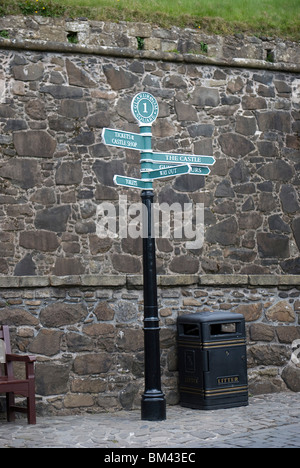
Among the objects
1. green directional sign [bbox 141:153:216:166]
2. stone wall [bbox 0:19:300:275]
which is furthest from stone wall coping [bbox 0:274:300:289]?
green directional sign [bbox 141:153:216:166]

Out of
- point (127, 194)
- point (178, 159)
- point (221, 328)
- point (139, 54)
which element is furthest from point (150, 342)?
point (139, 54)

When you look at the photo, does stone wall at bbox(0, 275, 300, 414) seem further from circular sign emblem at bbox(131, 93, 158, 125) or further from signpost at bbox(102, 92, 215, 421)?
circular sign emblem at bbox(131, 93, 158, 125)

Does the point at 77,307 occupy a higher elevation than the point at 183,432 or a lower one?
higher

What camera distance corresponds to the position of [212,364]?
8.33 metres

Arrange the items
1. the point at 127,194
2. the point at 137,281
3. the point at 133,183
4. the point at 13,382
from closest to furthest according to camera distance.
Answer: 1. the point at 13,382
2. the point at 133,183
3. the point at 137,281
4. the point at 127,194

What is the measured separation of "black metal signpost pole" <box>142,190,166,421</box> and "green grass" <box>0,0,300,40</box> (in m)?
3.11

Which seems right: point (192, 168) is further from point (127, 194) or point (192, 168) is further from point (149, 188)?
point (127, 194)

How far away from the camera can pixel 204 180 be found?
375 inches

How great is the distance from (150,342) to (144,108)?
2.63m

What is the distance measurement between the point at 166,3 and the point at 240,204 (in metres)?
3.22

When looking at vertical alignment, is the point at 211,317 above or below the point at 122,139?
below

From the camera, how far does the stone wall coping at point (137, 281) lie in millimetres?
8383
